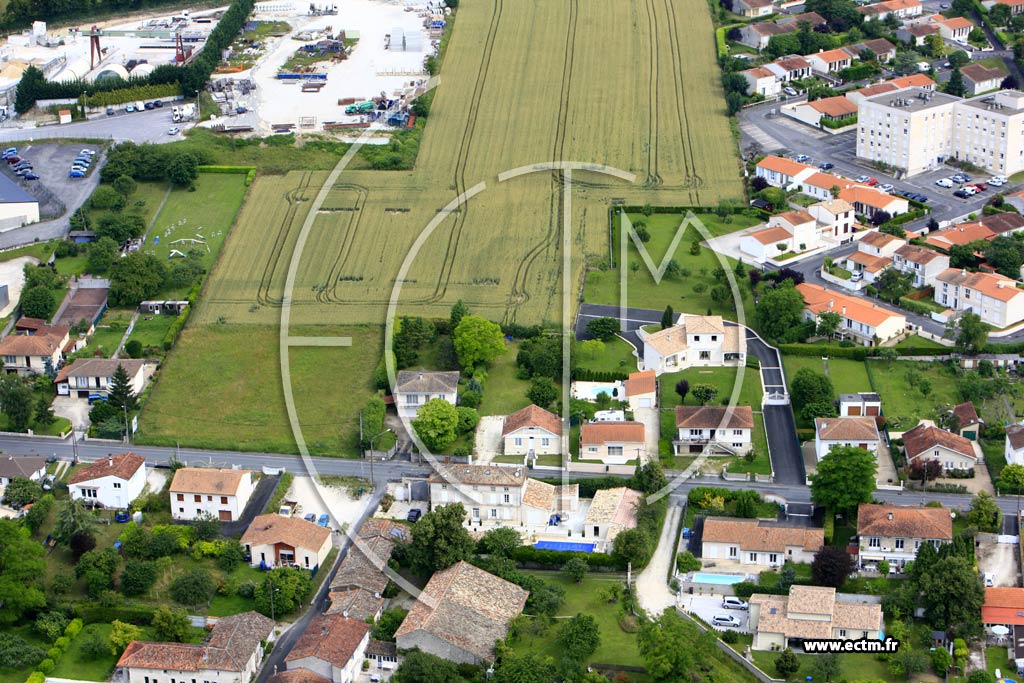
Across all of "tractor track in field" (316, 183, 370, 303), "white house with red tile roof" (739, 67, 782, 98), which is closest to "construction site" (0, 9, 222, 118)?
"tractor track in field" (316, 183, 370, 303)

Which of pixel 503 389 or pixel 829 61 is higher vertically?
pixel 503 389

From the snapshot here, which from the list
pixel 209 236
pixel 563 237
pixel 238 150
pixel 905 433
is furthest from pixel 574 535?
pixel 238 150

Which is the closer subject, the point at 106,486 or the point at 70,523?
the point at 70,523

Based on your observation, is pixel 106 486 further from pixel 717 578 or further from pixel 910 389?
pixel 910 389

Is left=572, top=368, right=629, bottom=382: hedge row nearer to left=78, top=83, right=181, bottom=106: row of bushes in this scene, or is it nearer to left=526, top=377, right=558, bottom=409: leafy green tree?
left=526, top=377, right=558, bottom=409: leafy green tree

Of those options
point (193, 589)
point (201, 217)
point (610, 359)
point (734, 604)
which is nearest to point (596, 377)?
point (610, 359)

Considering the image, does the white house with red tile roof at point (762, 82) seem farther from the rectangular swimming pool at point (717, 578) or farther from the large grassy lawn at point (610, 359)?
the rectangular swimming pool at point (717, 578)
